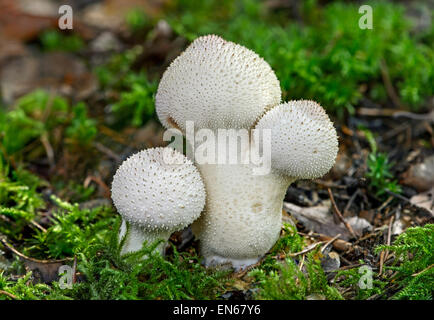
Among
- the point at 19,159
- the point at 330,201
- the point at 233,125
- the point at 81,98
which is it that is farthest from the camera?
the point at 81,98

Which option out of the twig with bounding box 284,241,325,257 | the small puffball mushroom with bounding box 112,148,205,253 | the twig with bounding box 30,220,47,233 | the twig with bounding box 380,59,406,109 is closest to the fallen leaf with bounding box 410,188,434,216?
the twig with bounding box 284,241,325,257

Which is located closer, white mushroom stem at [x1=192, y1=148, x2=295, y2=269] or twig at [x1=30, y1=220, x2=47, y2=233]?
white mushroom stem at [x1=192, y1=148, x2=295, y2=269]

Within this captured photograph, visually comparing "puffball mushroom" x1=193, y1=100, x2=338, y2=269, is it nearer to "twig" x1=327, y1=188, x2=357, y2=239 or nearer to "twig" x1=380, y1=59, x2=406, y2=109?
"twig" x1=327, y1=188, x2=357, y2=239

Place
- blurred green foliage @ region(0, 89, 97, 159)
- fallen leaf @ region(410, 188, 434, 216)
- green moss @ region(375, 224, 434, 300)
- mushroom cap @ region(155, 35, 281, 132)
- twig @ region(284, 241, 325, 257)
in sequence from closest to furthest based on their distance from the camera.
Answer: green moss @ region(375, 224, 434, 300), mushroom cap @ region(155, 35, 281, 132), twig @ region(284, 241, 325, 257), fallen leaf @ region(410, 188, 434, 216), blurred green foliage @ region(0, 89, 97, 159)

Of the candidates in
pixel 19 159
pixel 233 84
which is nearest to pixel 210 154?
pixel 233 84

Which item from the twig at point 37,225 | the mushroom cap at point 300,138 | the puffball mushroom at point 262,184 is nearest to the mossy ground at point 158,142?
the twig at point 37,225

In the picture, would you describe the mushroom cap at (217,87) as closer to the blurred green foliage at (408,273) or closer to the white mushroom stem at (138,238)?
the white mushroom stem at (138,238)

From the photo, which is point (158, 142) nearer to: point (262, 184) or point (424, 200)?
point (262, 184)
